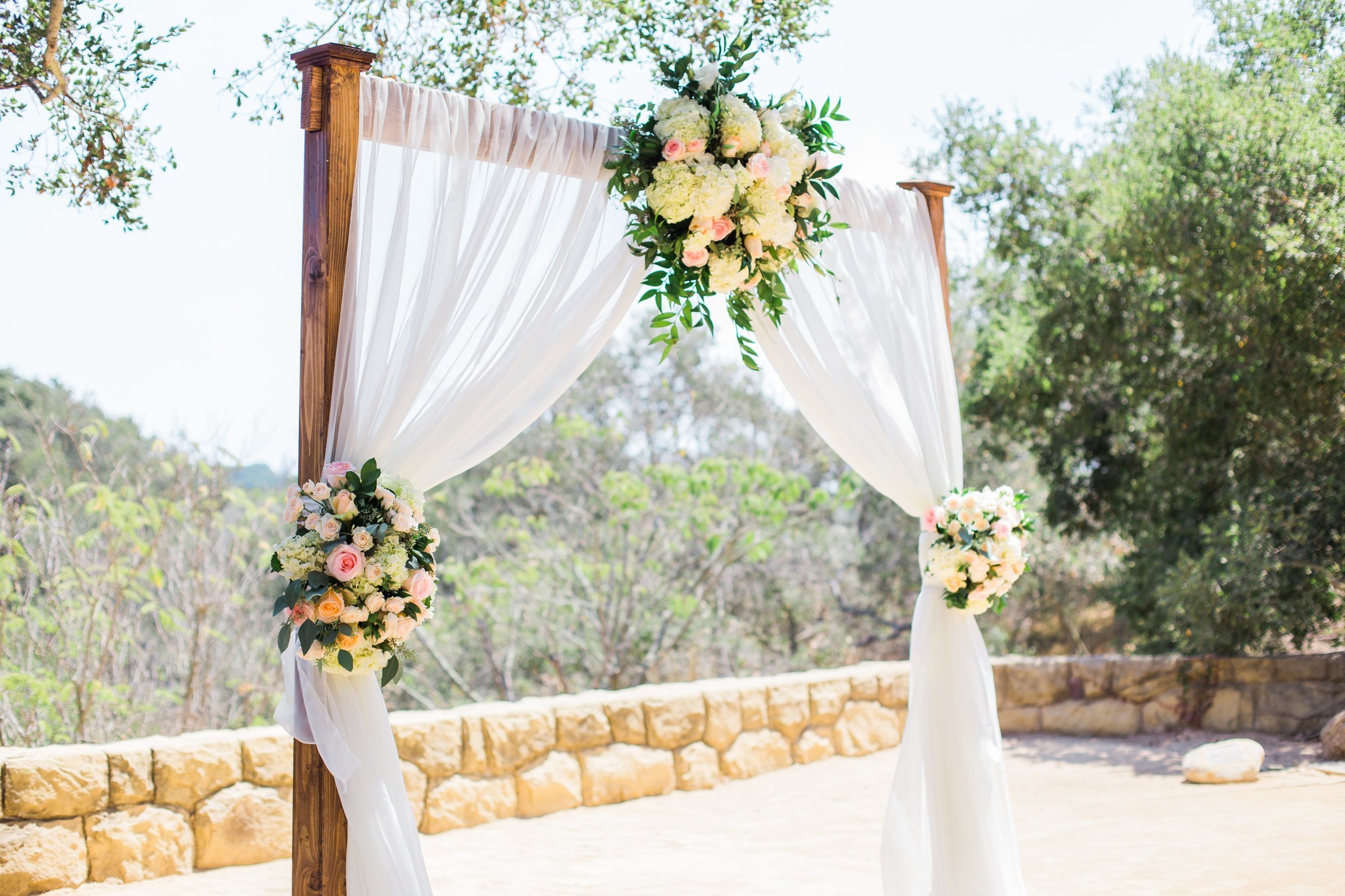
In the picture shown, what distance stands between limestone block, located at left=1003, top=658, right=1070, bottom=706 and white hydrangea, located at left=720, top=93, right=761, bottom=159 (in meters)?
4.34

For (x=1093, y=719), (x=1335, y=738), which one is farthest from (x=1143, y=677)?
(x=1335, y=738)

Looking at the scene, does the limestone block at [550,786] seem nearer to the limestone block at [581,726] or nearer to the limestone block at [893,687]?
the limestone block at [581,726]

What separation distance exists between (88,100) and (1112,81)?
550cm

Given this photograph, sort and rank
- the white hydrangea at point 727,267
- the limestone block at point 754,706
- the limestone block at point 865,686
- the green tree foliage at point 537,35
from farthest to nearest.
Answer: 1. the limestone block at point 865,686
2. the limestone block at point 754,706
3. the green tree foliage at point 537,35
4. the white hydrangea at point 727,267

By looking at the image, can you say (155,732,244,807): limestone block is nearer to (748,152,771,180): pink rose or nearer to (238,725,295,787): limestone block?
(238,725,295,787): limestone block

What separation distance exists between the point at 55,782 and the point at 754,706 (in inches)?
121

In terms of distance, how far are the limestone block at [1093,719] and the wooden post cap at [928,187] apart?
366cm

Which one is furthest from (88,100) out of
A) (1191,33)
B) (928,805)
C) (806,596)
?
(806,596)

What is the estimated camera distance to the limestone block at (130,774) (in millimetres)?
3307

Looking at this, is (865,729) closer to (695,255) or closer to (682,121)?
(695,255)

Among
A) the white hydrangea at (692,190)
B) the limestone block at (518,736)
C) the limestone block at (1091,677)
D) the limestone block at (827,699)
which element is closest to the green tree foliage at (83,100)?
the white hydrangea at (692,190)

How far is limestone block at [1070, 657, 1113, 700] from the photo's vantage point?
595cm

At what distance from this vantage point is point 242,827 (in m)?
3.56

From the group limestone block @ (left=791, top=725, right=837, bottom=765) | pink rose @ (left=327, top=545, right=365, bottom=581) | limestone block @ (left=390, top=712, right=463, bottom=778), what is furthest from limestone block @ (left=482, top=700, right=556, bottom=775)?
pink rose @ (left=327, top=545, right=365, bottom=581)
